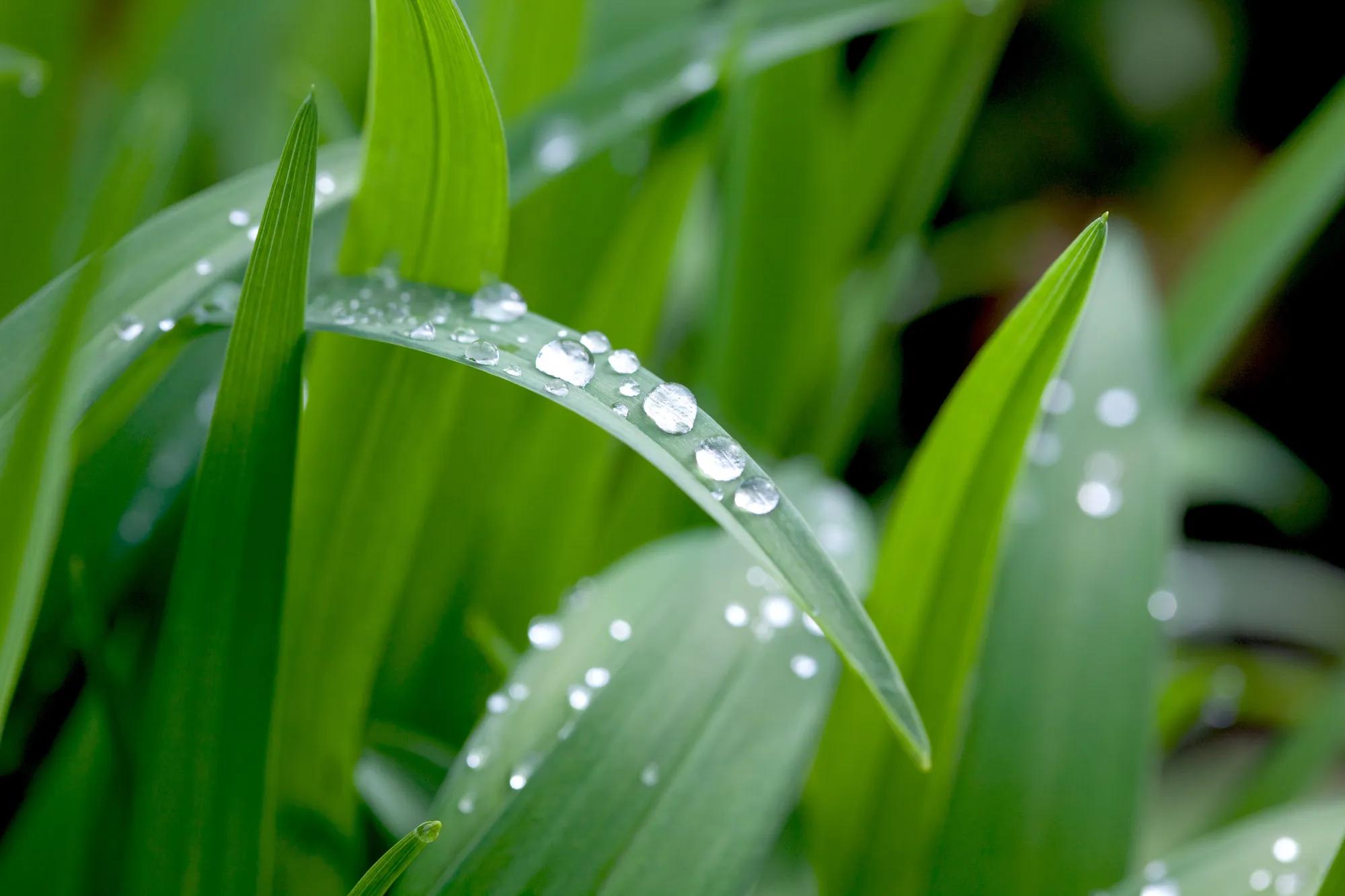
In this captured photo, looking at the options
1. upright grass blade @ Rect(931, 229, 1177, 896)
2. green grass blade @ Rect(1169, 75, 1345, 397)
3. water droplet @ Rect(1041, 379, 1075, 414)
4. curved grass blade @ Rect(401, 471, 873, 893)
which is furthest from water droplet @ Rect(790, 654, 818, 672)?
green grass blade @ Rect(1169, 75, 1345, 397)

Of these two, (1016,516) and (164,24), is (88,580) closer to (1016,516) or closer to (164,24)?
(1016,516)

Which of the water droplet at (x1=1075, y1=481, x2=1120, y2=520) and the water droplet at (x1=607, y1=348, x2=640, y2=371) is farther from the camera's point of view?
the water droplet at (x1=1075, y1=481, x2=1120, y2=520)

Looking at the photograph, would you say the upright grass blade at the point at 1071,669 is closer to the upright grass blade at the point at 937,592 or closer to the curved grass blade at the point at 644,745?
the upright grass blade at the point at 937,592

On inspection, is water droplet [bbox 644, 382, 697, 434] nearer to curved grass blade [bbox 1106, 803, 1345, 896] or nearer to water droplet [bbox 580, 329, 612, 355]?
water droplet [bbox 580, 329, 612, 355]

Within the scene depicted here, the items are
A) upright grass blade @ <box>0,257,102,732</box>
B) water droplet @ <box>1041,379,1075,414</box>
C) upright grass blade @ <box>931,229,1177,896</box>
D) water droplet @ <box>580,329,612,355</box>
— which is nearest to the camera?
upright grass blade @ <box>0,257,102,732</box>

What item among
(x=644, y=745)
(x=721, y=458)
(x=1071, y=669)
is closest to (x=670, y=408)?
(x=721, y=458)

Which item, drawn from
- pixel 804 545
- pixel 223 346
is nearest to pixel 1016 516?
pixel 804 545
